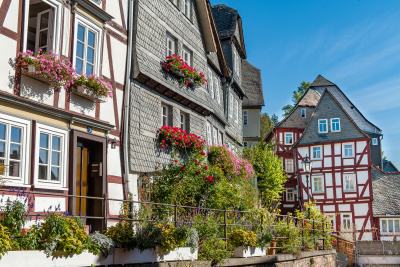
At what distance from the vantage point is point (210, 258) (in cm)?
1082

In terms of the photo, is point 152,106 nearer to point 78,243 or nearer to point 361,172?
point 78,243

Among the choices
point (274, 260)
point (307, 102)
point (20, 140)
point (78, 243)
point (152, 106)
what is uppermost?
point (307, 102)

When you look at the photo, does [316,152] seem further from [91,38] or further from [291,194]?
[91,38]

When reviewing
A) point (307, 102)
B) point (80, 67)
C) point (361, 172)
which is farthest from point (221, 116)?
point (307, 102)

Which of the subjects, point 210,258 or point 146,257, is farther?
point 210,258

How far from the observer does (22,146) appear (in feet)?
Result: 31.7

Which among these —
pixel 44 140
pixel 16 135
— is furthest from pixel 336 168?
pixel 16 135

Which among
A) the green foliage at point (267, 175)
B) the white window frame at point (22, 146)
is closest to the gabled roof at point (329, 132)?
the green foliage at point (267, 175)

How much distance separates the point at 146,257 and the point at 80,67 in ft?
15.8

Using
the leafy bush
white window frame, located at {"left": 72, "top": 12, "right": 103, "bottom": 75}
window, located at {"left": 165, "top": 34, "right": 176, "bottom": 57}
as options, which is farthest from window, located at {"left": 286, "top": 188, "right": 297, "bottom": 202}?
the leafy bush

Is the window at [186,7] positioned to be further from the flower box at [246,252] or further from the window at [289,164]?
the window at [289,164]

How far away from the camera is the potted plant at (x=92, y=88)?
440 inches

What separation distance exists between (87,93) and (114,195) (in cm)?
278

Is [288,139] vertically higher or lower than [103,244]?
higher
